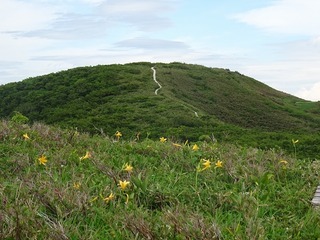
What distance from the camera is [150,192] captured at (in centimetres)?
467

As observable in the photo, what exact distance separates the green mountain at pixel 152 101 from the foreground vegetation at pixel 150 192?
17.4m

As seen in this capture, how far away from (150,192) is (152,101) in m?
25.7

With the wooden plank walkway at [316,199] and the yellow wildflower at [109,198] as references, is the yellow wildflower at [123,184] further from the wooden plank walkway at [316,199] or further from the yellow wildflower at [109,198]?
the wooden plank walkway at [316,199]

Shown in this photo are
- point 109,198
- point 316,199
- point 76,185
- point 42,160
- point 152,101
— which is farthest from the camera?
point 152,101

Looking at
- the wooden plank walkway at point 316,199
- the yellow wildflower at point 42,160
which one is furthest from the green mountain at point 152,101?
the wooden plank walkway at point 316,199

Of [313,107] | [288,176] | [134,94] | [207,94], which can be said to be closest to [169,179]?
[288,176]

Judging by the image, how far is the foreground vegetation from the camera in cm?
379

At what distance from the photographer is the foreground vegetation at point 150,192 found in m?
3.79

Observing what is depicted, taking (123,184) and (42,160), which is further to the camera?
(42,160)

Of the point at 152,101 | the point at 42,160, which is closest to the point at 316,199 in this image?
the point at 42,160

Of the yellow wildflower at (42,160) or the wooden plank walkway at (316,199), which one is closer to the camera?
the wooden plank walkway at (316,199)

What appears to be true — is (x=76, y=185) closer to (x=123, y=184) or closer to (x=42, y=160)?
(x=123, y=184)

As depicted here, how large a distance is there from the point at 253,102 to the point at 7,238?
110 feet

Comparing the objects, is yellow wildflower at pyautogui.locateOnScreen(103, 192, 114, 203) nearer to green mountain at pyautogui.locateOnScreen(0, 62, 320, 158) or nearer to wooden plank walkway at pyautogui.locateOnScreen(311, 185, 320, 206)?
wooden plank walkway at pyautogui.locateOnScreen(311, 185, 320, 206)
